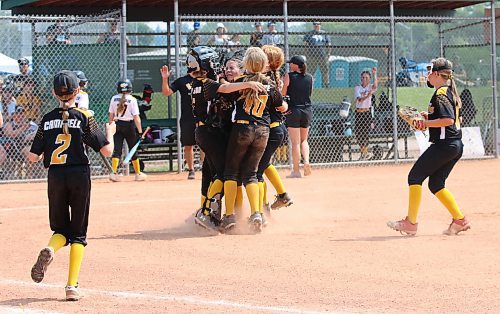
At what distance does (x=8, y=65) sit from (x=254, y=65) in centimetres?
1528

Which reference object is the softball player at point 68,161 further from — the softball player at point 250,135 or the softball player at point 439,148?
the softball player at point 439,148

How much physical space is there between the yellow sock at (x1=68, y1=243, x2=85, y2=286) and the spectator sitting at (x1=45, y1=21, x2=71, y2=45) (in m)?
13.0

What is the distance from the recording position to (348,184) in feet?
57.6

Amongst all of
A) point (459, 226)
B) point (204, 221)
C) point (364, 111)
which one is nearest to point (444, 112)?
point (459, 226)

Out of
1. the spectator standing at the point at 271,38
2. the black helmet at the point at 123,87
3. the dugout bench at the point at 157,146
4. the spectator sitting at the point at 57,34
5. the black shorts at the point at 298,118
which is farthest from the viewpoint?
the spectator standing at the point at 271,38

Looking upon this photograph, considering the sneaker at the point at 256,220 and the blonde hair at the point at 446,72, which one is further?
the sneaker at the point at 256,220

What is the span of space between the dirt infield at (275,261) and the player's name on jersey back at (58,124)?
1.26m

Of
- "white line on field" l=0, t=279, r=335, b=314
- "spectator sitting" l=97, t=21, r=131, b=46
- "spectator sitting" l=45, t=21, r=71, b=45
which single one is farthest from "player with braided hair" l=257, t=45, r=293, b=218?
"spectator sitting" l=45, t=21, r=71, b=45

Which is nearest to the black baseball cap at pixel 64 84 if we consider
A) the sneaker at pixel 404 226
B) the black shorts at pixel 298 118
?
the sneaker at pixel 404 226

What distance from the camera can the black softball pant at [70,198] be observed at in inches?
312

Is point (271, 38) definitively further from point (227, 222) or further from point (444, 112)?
point (444, 112)

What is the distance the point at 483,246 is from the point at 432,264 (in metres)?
1.25

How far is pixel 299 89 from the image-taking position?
1827cm

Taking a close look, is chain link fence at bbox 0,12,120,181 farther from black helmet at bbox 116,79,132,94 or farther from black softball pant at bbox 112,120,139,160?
black helmet at bbox 116,79,132,94
